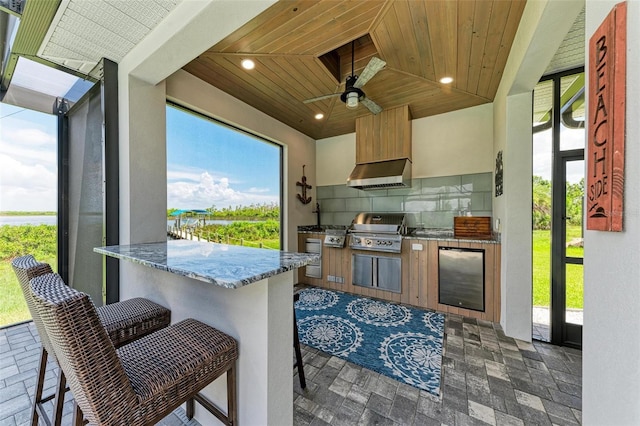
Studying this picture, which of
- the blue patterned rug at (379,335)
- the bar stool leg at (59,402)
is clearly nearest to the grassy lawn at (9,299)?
the bar stool leg at (59,402)

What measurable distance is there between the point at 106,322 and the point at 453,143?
4.07 meters

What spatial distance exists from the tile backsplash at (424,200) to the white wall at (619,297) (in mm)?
2638

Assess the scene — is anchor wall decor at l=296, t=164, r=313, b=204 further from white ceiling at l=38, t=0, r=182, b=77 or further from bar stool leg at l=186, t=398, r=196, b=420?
bar stool leg at l=186, t=398, r=196, b=420

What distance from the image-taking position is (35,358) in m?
1.88

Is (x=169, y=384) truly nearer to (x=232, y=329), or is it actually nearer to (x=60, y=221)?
(x=232, y=329)

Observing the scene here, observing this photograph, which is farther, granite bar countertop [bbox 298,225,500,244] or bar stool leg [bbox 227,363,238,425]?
granite bar countertop [bbox 298,225,500,244]

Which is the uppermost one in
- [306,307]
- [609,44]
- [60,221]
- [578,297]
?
[609,44]

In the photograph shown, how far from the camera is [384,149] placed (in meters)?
3.54

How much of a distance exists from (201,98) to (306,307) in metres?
2.78

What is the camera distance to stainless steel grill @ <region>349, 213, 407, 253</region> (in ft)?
10.3

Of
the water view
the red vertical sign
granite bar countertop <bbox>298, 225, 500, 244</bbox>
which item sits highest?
the red vertical sign

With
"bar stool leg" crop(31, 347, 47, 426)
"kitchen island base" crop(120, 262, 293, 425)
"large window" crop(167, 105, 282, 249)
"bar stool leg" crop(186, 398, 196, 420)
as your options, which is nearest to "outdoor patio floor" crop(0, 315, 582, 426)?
"bar stool leg" crop(186, 398, 196, 420)

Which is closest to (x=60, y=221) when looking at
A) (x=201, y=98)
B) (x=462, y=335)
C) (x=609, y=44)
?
(x=201, y=98)

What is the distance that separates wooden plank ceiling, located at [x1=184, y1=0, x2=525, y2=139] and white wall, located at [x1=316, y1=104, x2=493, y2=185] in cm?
18
